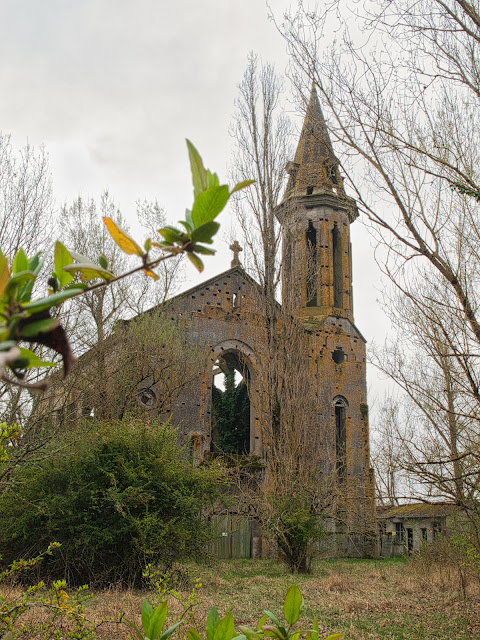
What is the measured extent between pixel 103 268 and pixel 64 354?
0.22m

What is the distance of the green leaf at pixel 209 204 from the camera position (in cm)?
95

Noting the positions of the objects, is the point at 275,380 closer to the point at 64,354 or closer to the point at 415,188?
the point at 415,188

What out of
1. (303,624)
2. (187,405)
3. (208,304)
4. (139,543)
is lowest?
(303,624)

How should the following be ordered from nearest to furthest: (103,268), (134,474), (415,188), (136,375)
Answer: (103,268), (415,188), (134,474), (136,375)

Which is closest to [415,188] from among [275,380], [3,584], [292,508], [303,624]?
[303,624]

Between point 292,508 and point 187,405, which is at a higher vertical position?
point 187,405

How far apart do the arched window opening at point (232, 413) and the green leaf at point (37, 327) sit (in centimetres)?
2081

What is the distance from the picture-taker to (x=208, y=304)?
856 inches

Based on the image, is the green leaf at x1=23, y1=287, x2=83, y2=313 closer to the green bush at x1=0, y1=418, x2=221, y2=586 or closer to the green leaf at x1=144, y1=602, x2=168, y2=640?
the green leaf at x1=144, y1=602, x2=168, y2=640

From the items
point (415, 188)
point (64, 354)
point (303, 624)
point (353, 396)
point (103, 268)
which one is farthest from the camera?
point (353, 396)

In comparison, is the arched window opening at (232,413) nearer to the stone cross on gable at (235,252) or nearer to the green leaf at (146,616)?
the stone cross on gable at (235,252)

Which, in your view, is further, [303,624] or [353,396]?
[353,396]

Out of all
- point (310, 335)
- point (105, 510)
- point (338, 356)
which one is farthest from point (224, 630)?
point (338, 356)

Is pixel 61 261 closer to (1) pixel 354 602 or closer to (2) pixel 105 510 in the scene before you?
(1) pixel 354 602
